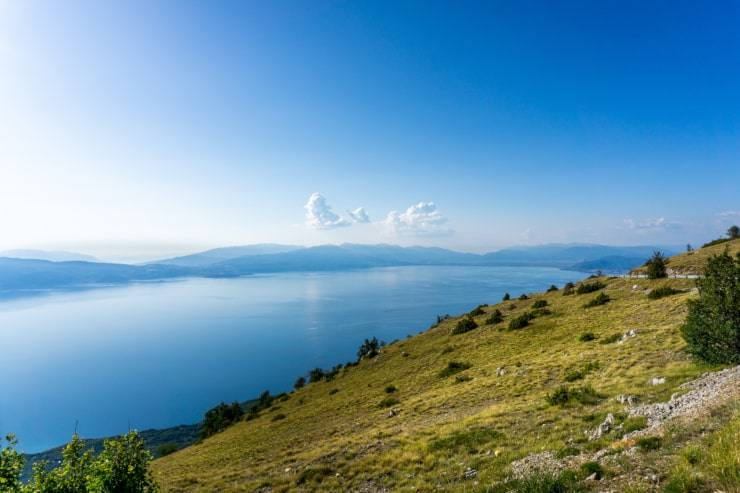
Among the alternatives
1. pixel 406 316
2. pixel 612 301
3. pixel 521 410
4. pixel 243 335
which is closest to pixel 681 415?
pixel 521 410

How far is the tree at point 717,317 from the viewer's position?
1352 cm

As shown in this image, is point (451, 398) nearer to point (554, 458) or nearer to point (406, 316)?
point (554, 458)

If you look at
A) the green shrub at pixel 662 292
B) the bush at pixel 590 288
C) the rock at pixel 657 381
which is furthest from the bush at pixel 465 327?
the rock at pixel 657 381

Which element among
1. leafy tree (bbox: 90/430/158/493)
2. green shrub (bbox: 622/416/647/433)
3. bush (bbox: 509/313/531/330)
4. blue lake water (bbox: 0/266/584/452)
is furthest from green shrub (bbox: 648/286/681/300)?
blue lake water (bbox: 0/266/584/452)

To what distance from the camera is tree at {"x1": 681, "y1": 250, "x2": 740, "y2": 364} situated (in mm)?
13516

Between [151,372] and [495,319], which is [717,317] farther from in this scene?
[151,372]

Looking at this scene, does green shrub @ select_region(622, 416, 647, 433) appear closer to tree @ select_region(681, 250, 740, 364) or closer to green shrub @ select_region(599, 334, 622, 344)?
tree @ select_region(681, 250, 740, 364)

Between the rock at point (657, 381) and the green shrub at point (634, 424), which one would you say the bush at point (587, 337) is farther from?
the green shrub at point (634, 424)

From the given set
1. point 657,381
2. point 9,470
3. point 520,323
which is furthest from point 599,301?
point 9,470

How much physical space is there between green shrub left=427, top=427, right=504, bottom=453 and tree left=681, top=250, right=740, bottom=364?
10.2 metres

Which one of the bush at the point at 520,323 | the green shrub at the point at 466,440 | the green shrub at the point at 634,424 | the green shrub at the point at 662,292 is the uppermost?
the green shrub at the point at 662,292

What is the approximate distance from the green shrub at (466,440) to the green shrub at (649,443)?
5.51 metres

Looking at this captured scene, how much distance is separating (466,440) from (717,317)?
1208 centimetres

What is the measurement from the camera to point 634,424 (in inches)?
396
